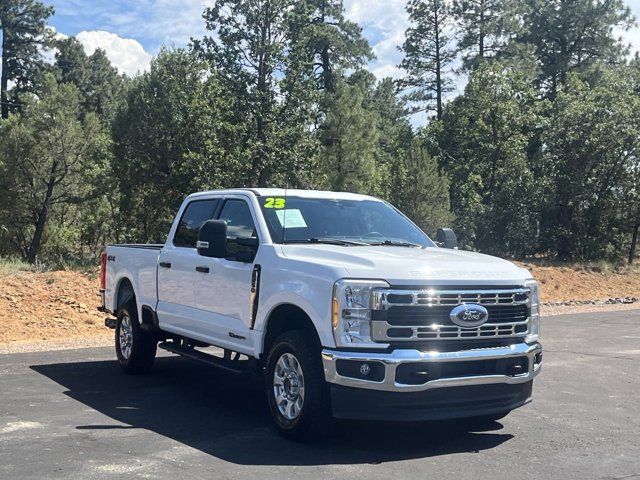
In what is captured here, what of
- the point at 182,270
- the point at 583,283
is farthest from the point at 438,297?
the point at 583,283

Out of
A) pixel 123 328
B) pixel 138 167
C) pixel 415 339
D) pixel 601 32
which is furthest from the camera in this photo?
pixel 601 32

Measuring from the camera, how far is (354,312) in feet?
19.2

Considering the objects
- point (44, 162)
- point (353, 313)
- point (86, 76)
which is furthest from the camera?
point (86, 76)

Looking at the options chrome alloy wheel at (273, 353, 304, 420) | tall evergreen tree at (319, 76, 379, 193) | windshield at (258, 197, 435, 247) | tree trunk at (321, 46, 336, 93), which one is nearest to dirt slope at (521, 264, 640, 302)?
tall evergreen tree at (319, 76, 379, 193)

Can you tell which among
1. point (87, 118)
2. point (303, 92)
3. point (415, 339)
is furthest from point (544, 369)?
point (87, 118)

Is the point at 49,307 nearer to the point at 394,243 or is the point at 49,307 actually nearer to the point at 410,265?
the point at 394,243

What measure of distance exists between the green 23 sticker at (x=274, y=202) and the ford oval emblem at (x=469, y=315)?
2.24 metres

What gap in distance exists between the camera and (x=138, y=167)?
24.7m

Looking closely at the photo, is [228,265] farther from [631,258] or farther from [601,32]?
[601,32]

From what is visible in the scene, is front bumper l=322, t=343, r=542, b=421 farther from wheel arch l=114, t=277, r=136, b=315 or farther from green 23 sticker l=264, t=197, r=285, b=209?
wheel arch l=114, t=277, r=136, b=315

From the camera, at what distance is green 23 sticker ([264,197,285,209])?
7.46 meters

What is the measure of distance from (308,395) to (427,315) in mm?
1135

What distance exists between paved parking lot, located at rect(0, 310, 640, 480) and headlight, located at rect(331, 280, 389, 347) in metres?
0.92

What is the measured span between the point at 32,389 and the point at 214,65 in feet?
60.2
